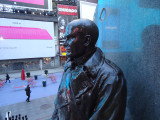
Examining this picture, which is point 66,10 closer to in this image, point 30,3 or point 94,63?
point 30,3

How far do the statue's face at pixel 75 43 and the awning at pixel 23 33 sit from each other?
2194cm

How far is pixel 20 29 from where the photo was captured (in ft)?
67.7

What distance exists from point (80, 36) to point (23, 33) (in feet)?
74.7

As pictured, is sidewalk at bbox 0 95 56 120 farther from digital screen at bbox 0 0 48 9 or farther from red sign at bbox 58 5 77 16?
red sign at bbox 58 5 77 16

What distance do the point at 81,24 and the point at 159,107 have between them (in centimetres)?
126

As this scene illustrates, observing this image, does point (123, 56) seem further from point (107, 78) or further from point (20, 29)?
point (20, 29)

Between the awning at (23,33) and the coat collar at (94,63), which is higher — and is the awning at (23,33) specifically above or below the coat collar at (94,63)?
above

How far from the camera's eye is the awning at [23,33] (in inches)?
759

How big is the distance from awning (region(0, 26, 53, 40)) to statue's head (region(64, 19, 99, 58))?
21971 millimetres

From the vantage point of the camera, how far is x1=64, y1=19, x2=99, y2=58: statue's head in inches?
51.3

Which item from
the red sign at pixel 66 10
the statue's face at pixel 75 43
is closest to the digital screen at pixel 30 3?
the red sign at pixel 66 10

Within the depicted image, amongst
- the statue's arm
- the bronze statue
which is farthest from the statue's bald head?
the statue's arm

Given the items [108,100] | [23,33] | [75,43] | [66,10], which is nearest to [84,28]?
[75,43]

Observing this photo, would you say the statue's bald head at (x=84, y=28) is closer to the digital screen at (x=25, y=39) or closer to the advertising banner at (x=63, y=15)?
the digital screen at (x=25, y=39)
